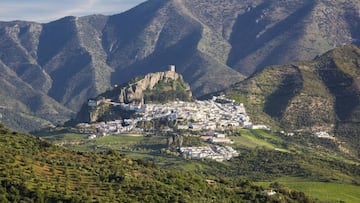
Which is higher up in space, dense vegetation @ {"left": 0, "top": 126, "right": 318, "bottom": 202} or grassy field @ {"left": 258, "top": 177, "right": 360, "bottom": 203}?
dense vegetation @ {"left": 0, "top": 126, "right": 318, "bottom": 202}

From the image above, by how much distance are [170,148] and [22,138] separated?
8739 centimetres

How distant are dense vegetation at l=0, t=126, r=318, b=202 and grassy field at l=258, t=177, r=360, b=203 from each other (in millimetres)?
30091

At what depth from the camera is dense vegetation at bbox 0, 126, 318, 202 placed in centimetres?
6131

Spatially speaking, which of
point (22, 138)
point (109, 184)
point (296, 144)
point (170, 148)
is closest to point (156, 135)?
point (170, 148)

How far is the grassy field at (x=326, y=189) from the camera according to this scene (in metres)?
113

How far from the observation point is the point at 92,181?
2667 inches

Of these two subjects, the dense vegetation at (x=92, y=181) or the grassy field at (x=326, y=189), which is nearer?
the dense vegetation at (x=92, y=181)

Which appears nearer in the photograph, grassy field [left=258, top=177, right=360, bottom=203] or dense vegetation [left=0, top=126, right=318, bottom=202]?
dense vegetation [left=0, top=126, right=318, bottom=202]

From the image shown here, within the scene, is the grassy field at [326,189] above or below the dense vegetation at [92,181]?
below

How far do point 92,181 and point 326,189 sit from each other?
200 feet

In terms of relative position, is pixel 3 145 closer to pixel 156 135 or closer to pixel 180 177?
pixel 180 177

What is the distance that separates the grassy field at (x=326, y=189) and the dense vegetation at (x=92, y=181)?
30091 millimetres

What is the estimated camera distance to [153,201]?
64312 millimetres

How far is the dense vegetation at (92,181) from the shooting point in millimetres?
61312
